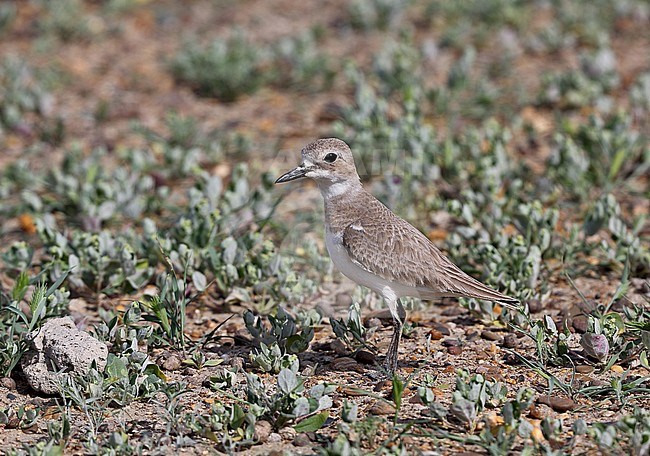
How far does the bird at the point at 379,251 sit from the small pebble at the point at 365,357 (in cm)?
14

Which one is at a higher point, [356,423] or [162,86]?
[162,86]

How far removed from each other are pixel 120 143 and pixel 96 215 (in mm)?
1821

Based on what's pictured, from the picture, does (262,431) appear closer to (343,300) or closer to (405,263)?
(405,263)

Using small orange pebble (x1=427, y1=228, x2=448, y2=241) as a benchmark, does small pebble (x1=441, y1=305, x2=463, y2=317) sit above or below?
below

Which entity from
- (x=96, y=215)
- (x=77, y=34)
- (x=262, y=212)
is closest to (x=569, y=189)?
(x=262, y=212)

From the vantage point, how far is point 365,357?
5020 millimetres

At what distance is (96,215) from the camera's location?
6406 mm

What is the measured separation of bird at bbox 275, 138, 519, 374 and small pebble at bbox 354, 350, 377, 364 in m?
0.14

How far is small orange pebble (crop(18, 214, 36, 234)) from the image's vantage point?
6.70 m

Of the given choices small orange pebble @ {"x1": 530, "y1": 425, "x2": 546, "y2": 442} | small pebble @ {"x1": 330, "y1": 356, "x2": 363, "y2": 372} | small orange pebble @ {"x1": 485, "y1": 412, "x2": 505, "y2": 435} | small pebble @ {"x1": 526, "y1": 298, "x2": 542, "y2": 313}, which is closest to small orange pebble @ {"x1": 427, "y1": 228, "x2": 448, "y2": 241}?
small pebble @ {"x1": 526, "y1": 298, "x2": 542, "y2": 313}

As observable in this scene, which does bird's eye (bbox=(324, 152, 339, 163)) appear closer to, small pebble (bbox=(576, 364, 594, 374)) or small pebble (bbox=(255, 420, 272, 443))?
small pebble (bbox=(255, 420, 272, 443))

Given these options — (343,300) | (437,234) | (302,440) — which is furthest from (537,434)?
(437,234)

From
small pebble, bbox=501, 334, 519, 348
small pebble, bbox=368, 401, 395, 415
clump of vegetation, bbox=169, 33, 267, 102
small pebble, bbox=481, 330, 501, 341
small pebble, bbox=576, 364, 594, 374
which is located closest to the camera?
small pebble, bbox=368, 401, 395, 415

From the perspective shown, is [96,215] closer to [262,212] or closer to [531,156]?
[262,212]
